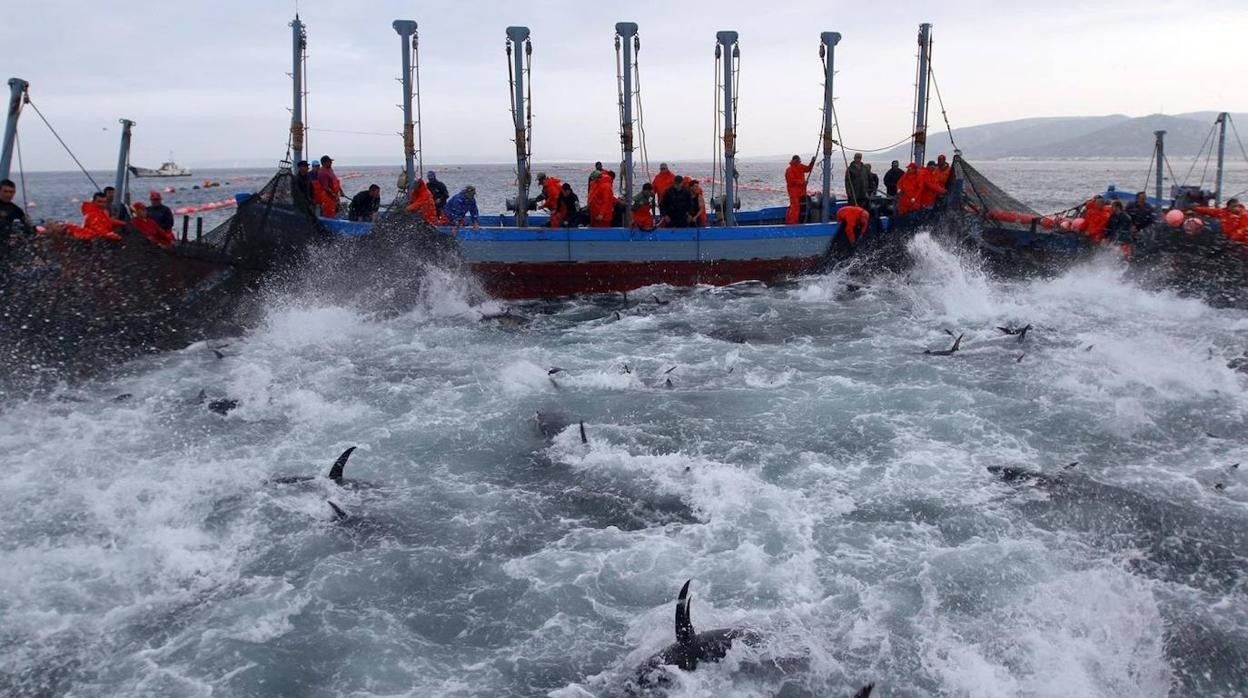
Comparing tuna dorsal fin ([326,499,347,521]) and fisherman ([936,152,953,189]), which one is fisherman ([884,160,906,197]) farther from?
tuna dorsal fin ([326,499,347,521])

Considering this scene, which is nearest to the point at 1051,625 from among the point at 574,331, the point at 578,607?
the point at 578,607

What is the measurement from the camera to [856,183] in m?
18.9

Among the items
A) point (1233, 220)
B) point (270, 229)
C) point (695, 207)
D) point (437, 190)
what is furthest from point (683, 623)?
point (1233, 220)

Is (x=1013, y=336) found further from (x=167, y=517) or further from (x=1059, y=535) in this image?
(x=167, y=517)

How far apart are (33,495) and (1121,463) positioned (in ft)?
34.2

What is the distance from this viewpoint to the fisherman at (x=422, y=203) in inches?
625

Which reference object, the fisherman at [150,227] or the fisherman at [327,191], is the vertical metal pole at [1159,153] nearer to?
the fisherman at [327,191]

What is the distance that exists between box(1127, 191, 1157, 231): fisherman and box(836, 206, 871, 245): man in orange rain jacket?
19.1 ft

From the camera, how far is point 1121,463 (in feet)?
28.4

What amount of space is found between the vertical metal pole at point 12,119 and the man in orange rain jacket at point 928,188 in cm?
1568

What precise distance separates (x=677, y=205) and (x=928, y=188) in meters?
5.19

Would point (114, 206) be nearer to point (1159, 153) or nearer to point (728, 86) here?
point (728, 86)

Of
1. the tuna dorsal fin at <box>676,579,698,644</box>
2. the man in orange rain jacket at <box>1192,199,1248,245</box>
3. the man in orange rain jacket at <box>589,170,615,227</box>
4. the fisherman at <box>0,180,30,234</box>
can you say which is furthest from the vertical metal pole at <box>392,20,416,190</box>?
the man in orange rain jacket at <box>1192,199,1248,245</box>

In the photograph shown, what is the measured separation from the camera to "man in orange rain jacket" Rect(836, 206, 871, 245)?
17.5 m
